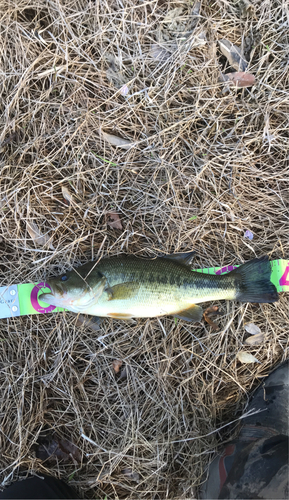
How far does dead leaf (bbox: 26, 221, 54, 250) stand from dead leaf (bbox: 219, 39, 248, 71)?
270 centimetres

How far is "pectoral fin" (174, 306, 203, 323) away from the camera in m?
2.85

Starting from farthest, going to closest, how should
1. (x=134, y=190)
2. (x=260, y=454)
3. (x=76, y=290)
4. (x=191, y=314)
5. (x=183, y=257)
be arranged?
(x=134, y=190)
(x=183, y=257)
(x=191, y=314)
(x=76, y=290)
(x=260, y=454)

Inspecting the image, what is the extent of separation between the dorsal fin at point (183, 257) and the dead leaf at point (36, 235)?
1239 mm

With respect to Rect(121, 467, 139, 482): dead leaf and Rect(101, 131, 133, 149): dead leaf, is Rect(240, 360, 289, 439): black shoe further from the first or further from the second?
Rect(101, 131, 133, 149): dead leaf

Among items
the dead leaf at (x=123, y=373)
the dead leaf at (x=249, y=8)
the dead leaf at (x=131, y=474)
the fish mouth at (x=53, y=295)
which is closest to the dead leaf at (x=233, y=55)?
the dead leaf at (x=249, y=8)

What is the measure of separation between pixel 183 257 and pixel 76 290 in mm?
1107

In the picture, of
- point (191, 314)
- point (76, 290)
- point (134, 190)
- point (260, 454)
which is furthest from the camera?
point (134, 190)

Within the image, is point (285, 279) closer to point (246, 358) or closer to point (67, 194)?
point (246, 358)

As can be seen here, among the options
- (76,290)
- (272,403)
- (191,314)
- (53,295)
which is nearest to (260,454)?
(272,403)

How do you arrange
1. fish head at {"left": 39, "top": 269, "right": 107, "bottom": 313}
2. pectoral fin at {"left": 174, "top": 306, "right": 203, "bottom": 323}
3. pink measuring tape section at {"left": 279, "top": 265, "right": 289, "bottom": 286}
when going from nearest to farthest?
fish head at {"left": 39, "top": 269, "right": 107, "bottom": 313} < pectoral fin at {"left": 174, "top": 306, "right": 203, "bottom": 323} < pink measuring tape section at {"left": 279, "top": 265, "right": 289, "bottom": 286}

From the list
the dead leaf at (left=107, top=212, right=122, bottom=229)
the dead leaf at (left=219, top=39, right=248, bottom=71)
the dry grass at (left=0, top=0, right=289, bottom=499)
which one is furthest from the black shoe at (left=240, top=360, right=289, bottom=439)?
the dead leaf at (left=219, top=39, right=248, bottom=71)

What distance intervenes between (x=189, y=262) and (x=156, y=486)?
224 cm

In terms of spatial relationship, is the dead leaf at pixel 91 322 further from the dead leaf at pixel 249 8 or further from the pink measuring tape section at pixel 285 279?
the dead leaf at pixel 249 8

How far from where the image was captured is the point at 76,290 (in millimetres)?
2746
